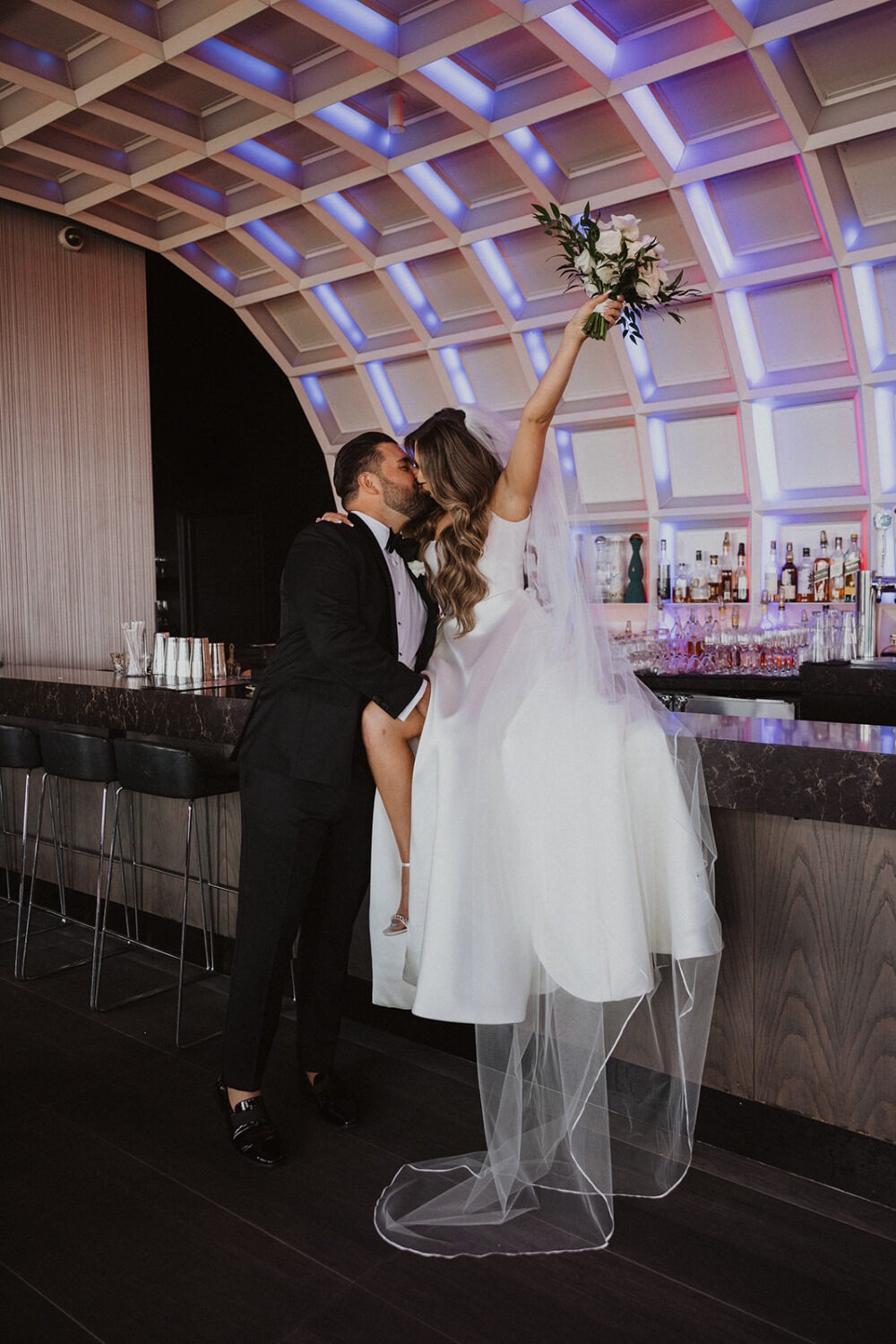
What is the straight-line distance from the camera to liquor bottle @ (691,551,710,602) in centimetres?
583

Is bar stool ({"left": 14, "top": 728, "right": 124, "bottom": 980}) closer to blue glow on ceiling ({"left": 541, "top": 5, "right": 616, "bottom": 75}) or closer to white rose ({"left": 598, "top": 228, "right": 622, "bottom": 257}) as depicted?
white rose ({"left": 598, "top": 228, "right": 622, "bottom": 257})

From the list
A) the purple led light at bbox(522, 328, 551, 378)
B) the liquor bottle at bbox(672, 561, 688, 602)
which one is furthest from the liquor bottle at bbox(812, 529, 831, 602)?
the purple led light at bbox(522, 328, 551, 378)

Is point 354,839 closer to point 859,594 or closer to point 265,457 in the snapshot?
point 859,594

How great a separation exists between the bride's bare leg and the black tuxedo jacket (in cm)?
4

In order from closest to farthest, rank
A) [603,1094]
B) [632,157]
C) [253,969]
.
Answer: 1. [603,1094]
2. [253,969]
3. [632,157]

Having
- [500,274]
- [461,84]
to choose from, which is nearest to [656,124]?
[461,84]

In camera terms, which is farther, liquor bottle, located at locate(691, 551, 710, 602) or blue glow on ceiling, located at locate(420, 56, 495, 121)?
liquor bottle, located at locate(691, 551, 710, 602)

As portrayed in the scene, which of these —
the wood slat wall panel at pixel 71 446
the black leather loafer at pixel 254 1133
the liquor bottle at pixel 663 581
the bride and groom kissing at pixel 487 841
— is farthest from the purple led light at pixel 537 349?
the black leather loafer at pixel 254 1133

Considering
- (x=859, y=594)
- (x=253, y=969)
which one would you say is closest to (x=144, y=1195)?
(x=253, y=969)

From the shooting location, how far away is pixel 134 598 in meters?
6.92

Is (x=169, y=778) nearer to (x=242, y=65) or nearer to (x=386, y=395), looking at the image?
(x=242, y=65)

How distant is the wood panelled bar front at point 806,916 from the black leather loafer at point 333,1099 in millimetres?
876

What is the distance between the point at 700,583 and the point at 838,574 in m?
0.79

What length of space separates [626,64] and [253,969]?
4.07 metres
